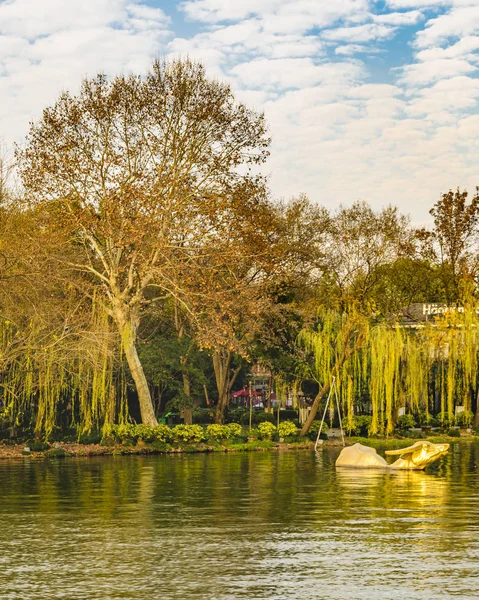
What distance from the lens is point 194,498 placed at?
64.7ft

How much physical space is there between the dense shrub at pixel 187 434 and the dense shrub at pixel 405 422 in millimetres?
13759

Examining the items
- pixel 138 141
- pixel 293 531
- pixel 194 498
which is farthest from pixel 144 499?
pixel 138 141

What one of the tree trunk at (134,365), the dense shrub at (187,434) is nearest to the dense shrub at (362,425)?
the dense shrub at (187,434)

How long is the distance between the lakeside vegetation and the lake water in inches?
505

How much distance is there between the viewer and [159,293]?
5259 centimetres

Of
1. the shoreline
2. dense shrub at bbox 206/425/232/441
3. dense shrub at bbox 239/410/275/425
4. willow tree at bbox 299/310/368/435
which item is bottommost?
the shoreline

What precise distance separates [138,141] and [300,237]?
15.5m

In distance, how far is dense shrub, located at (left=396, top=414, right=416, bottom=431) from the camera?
164 ft

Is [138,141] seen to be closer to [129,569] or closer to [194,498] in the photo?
[194,498]

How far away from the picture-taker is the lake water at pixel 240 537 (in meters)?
10.5

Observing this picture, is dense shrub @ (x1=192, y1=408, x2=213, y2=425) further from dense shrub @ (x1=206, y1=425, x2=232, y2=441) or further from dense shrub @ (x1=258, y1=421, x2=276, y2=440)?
dense shrub @ (x1=206, y1=425, x2=232, y2=441)

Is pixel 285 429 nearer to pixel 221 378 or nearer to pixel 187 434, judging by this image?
pixel 187 434

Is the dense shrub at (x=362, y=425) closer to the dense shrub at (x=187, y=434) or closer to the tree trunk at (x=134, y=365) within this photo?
the dense shrub at (x=187, y=434)

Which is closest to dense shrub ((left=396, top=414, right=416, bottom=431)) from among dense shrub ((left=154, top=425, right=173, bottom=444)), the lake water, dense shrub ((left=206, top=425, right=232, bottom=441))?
dense shrub ((left=206, top=425, right=232, bottom=441))
